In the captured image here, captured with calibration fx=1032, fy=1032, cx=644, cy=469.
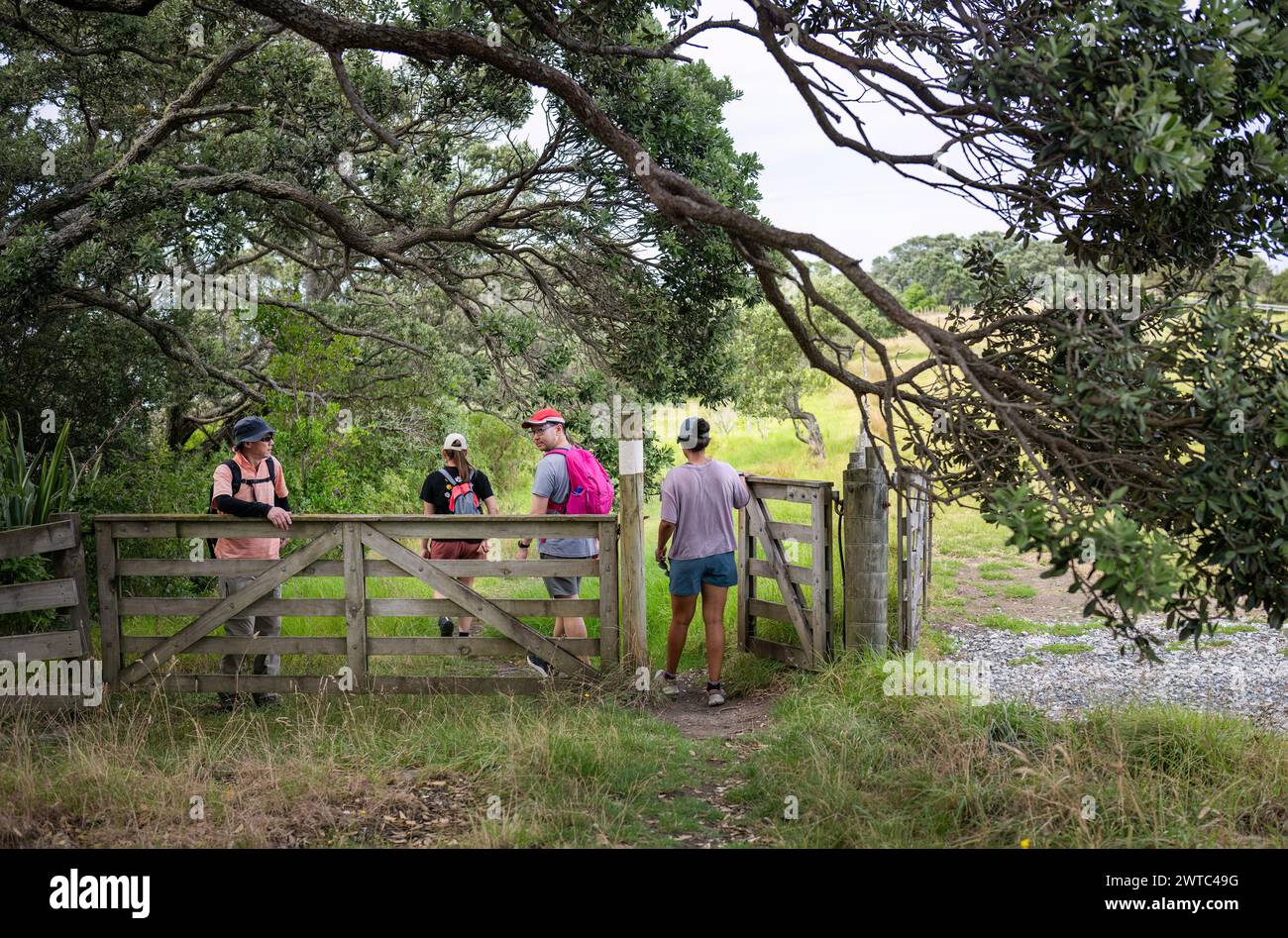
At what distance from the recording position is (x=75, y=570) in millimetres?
7480

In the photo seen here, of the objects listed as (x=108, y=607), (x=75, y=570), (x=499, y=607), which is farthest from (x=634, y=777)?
(x=75, y=570)

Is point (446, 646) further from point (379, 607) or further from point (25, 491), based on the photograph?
point (25, 491)

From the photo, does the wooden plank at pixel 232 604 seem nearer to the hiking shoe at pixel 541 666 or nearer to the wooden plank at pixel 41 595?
the wooden plank at pixel 41 595

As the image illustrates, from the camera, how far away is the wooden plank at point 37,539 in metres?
7.20

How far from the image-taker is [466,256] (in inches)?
489

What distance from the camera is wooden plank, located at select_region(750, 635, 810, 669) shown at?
8.18 meters

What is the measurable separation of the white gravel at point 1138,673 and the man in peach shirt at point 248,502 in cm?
530

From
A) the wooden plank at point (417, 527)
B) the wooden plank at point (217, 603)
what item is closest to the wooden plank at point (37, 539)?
the wooden plank at point (417, 527)

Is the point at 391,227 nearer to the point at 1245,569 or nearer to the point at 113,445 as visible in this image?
the point at 113,445

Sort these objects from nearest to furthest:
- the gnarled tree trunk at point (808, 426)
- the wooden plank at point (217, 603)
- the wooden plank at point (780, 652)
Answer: the wooden plank at point (217, 603) → the wooden plank at point (780, 652) → the gnarled tree trunk at point (808, 426)

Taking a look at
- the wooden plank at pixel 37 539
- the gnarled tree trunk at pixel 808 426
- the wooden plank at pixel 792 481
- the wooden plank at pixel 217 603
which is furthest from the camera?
the gnarled tree trunk at pixel 808 426

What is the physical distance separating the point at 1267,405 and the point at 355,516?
5616mm

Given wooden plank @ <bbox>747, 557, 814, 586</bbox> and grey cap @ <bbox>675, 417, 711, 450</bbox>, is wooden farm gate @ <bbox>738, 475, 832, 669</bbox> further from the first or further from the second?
grey cap @ <bbox>675, 417, 711, 450</bbox>
